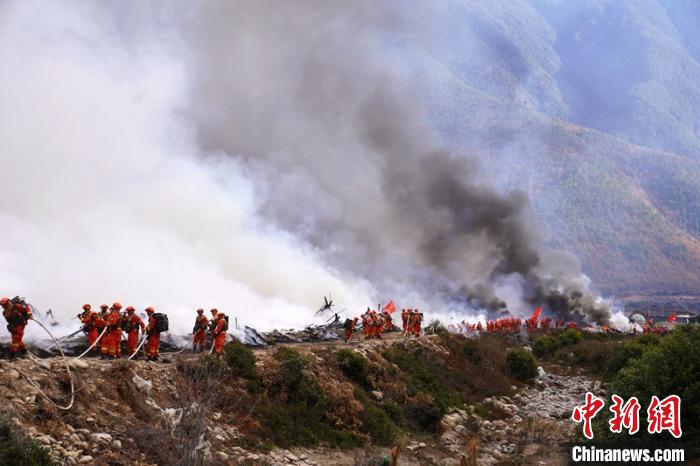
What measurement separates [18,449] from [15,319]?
5957mm

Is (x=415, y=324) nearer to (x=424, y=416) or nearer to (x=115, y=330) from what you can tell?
(x=424, y=416)

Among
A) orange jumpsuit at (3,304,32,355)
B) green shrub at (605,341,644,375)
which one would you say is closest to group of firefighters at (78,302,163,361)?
orange jumpsuit at (3,304,32,355)

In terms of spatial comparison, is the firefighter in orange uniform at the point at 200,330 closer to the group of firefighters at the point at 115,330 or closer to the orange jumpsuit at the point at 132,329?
the group of firefighters at the point at 115,330

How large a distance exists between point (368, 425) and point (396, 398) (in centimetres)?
445

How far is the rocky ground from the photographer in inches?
595

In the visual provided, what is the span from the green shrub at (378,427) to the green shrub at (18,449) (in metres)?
12.5

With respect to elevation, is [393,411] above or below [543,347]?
below

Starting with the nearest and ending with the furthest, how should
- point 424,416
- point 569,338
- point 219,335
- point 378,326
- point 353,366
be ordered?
point 219,335 < point 424,416 < point 353,366 < point 378,326 < point 569,338

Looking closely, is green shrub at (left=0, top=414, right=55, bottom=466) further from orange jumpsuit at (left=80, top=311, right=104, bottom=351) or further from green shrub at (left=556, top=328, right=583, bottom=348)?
green shrub at (left=556, top=328, right=583, bottom=348)

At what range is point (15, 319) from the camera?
17953mm

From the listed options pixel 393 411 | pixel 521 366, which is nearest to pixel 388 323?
pixel 521 366

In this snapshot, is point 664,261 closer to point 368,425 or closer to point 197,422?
point 368,425

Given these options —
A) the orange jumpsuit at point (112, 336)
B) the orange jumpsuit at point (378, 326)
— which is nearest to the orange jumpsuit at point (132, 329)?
the orange jumpsuit at point (112, 336)

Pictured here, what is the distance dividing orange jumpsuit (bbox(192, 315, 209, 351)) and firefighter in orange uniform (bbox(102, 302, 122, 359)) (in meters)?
3.31
